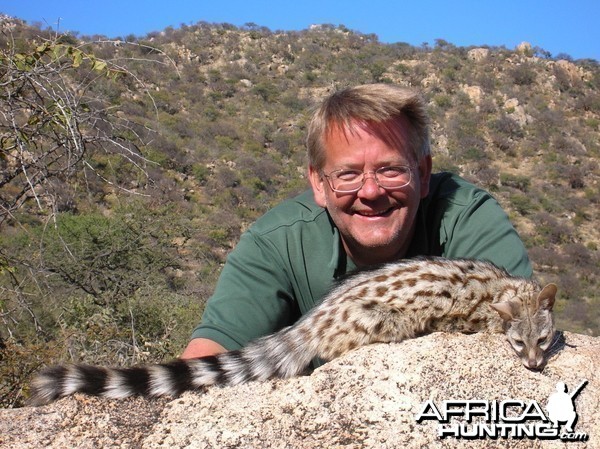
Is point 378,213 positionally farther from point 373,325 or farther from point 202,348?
point 202,348

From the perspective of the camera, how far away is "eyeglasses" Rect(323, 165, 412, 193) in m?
3.46

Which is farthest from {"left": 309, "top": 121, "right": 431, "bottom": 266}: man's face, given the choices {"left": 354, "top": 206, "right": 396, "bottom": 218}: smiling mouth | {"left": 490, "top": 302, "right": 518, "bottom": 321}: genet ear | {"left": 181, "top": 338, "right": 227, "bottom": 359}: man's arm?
{"left": 181, "top": 338, "right": 227, "bottom": 359}: man's arm

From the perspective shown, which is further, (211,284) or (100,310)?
(211,284)

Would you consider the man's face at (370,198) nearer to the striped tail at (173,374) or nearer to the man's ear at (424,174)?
the man's ear at (424,174)

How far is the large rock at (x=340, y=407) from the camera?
2.29 meters

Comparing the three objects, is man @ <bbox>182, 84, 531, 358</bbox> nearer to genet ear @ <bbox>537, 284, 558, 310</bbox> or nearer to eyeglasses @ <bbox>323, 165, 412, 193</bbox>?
eyeglasses @ <bbox>323, 165, 412, 193</bbox>

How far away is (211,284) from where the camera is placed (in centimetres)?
1479

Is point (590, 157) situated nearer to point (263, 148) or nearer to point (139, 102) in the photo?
point (263, 148)

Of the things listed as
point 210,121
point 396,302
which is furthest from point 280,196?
point 396,302

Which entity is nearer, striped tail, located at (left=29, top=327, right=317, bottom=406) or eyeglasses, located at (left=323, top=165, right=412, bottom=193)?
striped tail, located at (left=29, top=327, right=317, bottom=406)

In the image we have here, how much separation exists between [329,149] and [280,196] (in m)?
21.2

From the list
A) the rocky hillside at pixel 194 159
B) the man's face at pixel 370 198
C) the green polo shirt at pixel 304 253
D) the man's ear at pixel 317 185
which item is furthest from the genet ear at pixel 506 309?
the rocky hillside at pixel 194 159

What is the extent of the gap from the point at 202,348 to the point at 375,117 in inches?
58.8

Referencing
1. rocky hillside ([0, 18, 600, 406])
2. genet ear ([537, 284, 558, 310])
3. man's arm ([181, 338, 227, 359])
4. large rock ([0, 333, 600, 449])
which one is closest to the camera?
large rock ([0, 333, 600, 449])
